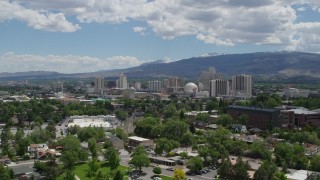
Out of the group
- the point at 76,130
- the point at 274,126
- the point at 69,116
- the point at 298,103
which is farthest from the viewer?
the point at 298,103

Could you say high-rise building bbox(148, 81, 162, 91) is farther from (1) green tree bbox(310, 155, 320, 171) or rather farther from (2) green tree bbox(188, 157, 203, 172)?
(1) green tree bbox(310, 155, 320, 171)

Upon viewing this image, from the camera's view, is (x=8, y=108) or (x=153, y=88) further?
(x=153, y=88)

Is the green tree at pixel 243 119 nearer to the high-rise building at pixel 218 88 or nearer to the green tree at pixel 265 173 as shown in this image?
the green tree at pixel 265 173

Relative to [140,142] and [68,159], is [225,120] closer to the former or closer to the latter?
[140,142]

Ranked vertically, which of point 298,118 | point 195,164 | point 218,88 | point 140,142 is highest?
point 218,88

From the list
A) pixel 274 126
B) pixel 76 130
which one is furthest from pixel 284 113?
pixel 76 130

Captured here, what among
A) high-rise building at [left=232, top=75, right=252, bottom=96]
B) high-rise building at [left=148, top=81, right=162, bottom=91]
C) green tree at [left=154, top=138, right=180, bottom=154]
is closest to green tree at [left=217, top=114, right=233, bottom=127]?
green tree at [left=154, top=138, right=180, bottom=154]

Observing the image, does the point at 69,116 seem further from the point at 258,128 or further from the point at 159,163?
the point at 159,163

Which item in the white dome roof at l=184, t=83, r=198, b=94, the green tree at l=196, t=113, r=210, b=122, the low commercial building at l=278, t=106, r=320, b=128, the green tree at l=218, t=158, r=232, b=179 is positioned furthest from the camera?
the white dome roof at l=184, t=83, r=198, b=94

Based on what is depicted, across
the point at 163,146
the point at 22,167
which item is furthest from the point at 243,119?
the point at 22,167
